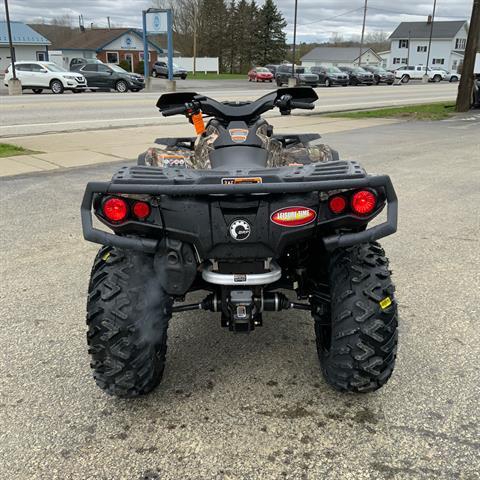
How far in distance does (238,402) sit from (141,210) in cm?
113

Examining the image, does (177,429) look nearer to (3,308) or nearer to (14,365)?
(14,365)

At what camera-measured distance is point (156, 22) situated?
33.8 metres

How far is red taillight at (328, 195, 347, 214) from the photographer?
245 centimetres

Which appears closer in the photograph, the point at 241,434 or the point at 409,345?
the point at 241,434

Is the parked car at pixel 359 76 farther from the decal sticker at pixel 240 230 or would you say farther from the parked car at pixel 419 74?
the decal sticker at pixel 240 230

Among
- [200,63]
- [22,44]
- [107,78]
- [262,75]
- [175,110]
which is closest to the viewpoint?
[175,110]

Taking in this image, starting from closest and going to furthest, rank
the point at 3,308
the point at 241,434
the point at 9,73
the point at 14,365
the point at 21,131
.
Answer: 1. the point at 241,434
2. the point at 14,365
3. the point at 3,308
4. the point at 21,131
5. the point at 9,73

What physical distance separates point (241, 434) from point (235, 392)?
35cm

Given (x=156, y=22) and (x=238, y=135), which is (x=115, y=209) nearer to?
(x=238, y=135)

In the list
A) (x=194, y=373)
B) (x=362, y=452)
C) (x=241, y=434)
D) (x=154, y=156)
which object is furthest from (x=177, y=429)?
(x=154, y=156)

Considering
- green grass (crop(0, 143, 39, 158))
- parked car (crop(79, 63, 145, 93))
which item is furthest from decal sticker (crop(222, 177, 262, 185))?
parked car (crop(79, 63, 145, 93))

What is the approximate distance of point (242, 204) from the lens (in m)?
2.40

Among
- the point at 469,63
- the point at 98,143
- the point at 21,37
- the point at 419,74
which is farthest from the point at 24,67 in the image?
the point at 419,74

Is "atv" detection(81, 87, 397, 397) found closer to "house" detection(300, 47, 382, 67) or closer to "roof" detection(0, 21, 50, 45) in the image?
"roof" detection(0, 21, 50, 45)
